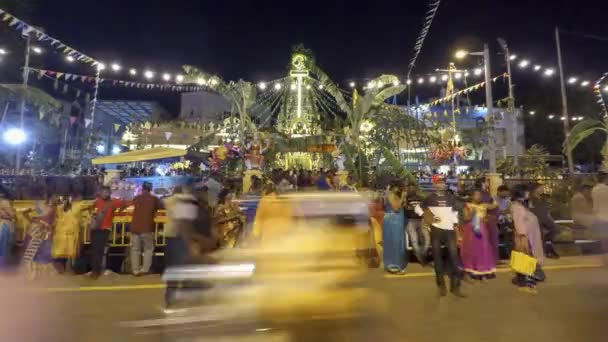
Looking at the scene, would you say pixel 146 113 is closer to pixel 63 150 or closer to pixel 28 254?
pixel 63 150

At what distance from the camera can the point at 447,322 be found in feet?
16.2

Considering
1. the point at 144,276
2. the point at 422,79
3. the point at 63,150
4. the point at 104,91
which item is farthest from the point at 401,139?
the point at 104,91

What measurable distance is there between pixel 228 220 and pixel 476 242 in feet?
14.8

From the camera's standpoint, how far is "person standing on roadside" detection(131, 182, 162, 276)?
7.15 meters

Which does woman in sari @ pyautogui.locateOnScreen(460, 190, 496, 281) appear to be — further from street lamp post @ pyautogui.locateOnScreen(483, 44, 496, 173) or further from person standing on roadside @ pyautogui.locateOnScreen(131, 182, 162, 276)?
street lamp post @ pyautogui.locateOnScreen(483, 44, 496, 173)

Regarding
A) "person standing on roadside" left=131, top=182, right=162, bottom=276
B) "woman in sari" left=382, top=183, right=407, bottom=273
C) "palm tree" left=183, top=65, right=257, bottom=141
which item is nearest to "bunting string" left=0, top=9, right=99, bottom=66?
"palm tree" left=183, top=65, right=257, bottom=141

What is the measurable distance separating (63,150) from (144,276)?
33383mm

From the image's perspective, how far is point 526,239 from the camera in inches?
254

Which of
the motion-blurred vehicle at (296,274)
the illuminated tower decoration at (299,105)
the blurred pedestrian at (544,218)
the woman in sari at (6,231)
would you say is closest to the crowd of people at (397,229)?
the woman in sari at (6,231)

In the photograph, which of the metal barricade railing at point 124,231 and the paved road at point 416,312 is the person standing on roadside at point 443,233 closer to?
the paved road at point 416,312

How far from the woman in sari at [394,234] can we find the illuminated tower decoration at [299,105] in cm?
1488

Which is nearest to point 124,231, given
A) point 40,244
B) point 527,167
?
point 40,244

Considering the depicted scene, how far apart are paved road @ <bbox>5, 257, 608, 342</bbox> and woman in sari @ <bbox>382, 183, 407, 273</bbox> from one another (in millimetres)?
297

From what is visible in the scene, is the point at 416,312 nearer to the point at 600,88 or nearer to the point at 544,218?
the point at 544,218
